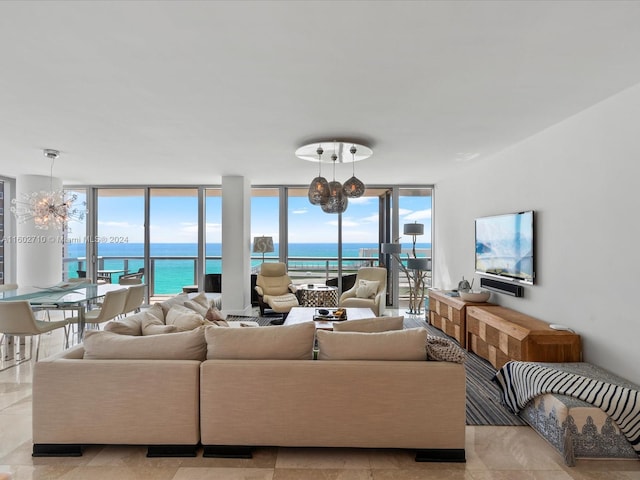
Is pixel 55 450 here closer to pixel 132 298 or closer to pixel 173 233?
pixel 132 298

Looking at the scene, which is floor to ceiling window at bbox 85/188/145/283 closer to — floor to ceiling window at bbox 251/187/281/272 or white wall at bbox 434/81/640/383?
floor to ceiling window at bbox 251/187/281/272

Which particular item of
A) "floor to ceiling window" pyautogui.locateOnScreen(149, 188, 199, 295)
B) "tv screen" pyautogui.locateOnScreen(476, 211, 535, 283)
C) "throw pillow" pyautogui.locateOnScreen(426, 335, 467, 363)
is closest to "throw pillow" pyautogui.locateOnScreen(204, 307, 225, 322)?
"throw pillow" pyautogui.locateOnScreen(426, 335, 467, 363)

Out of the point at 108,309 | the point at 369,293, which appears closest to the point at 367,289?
the point at 369,293

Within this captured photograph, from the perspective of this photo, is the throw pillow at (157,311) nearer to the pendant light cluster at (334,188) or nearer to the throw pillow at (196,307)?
the throw pillow at (196,307)

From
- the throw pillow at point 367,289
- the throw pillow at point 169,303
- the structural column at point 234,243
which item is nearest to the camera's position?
the throw pillow at point 169,303

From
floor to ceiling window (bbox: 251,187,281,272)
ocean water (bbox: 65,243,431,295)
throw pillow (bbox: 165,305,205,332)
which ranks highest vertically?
floor to ceiling window (bbox: 251,187,281,272)

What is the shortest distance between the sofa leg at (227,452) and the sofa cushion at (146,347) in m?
0.57

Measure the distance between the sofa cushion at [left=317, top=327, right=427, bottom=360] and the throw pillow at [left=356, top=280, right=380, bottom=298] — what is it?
3.79 meters

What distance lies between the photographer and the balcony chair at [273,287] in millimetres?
6441

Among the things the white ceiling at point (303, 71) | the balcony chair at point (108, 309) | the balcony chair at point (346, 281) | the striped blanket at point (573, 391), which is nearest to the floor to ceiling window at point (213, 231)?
the balcony chair at point (346, 281)

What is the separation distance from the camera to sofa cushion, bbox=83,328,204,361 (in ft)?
8.18

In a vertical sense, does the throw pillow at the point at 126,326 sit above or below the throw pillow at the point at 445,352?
above

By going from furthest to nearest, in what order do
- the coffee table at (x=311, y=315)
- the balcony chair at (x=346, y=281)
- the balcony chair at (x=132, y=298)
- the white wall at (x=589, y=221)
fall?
the balcony chair at (x=346, y=281) < the balcony chair at (x=132, y=298) < the coffee table at (x=311, y=315) < the white wall at (x=589, y=221)

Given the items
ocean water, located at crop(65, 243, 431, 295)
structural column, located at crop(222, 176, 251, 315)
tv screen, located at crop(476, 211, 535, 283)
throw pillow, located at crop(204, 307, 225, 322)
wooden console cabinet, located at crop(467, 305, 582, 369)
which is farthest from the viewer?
ocean water, located at crop(65, 243, 431, 295)
